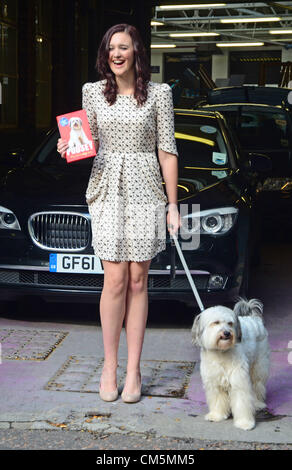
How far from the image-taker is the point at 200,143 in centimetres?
686

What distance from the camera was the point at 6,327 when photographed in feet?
19.0

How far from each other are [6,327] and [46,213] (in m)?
0.90

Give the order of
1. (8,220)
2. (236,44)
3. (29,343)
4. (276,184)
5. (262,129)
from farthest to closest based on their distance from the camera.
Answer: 1. (236,44)
2. (262,129)
3. (276,184)
4. (8,220)
5. (29,343)

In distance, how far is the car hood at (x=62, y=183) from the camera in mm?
5664

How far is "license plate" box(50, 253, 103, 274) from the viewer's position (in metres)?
5.51

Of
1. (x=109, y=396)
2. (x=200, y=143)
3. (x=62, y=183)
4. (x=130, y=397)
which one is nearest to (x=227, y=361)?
(x=130, y=397)

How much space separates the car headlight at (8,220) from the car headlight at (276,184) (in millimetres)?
4714

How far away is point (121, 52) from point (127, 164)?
57 cm

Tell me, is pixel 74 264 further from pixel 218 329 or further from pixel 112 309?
pixel 218 329

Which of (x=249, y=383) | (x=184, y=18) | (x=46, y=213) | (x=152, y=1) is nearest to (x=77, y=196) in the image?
(x=46, y=213)

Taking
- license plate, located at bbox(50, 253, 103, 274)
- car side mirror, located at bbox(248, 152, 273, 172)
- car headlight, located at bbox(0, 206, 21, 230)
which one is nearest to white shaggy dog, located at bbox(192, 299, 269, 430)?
license plate, located at bbox(50, 253, 103, 274)

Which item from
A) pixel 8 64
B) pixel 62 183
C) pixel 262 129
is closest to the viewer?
pixel 62 183

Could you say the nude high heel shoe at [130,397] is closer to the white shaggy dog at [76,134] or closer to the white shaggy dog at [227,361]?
the white shaggy dog at [227,361]

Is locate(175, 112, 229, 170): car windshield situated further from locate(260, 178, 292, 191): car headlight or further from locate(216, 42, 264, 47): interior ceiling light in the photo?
locate(216, 42, 264, 47): interior ceiling light
